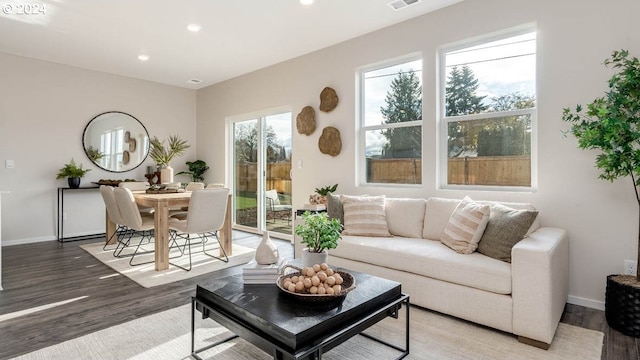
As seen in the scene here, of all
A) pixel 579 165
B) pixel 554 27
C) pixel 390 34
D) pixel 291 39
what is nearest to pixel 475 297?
pixel 579 165

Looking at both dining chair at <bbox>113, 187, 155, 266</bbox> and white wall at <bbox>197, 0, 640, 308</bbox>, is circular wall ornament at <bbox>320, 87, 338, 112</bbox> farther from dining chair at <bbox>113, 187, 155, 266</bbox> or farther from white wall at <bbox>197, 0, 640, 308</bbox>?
dining chair at <bbox>113, 187, 155, 266</bbox>

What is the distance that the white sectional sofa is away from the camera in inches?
83.0

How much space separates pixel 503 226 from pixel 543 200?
2.46 ft

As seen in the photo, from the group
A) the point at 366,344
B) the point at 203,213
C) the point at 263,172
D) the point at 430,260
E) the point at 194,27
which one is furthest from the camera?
the point at 263,172

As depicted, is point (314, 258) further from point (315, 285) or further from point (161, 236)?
point (161, 236)

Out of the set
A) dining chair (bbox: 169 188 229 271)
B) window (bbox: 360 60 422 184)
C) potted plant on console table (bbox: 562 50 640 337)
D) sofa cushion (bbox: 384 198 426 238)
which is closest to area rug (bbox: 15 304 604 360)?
potted plant on console table (bbox: 562 50 640 337)

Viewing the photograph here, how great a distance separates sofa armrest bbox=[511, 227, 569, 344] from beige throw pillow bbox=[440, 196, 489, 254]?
36 centimetres

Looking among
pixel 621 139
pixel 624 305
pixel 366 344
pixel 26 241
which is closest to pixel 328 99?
pixel 621 139

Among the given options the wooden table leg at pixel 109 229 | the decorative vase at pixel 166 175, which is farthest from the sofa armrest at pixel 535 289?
the wooden table leg at pixel 109 229

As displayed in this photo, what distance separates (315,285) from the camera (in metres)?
1.69

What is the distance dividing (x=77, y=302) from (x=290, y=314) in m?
2.25

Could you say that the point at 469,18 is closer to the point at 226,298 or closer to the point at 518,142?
the point at 518,142

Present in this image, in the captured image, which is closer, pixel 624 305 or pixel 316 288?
pixel 316 288

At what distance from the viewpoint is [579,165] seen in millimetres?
2771
